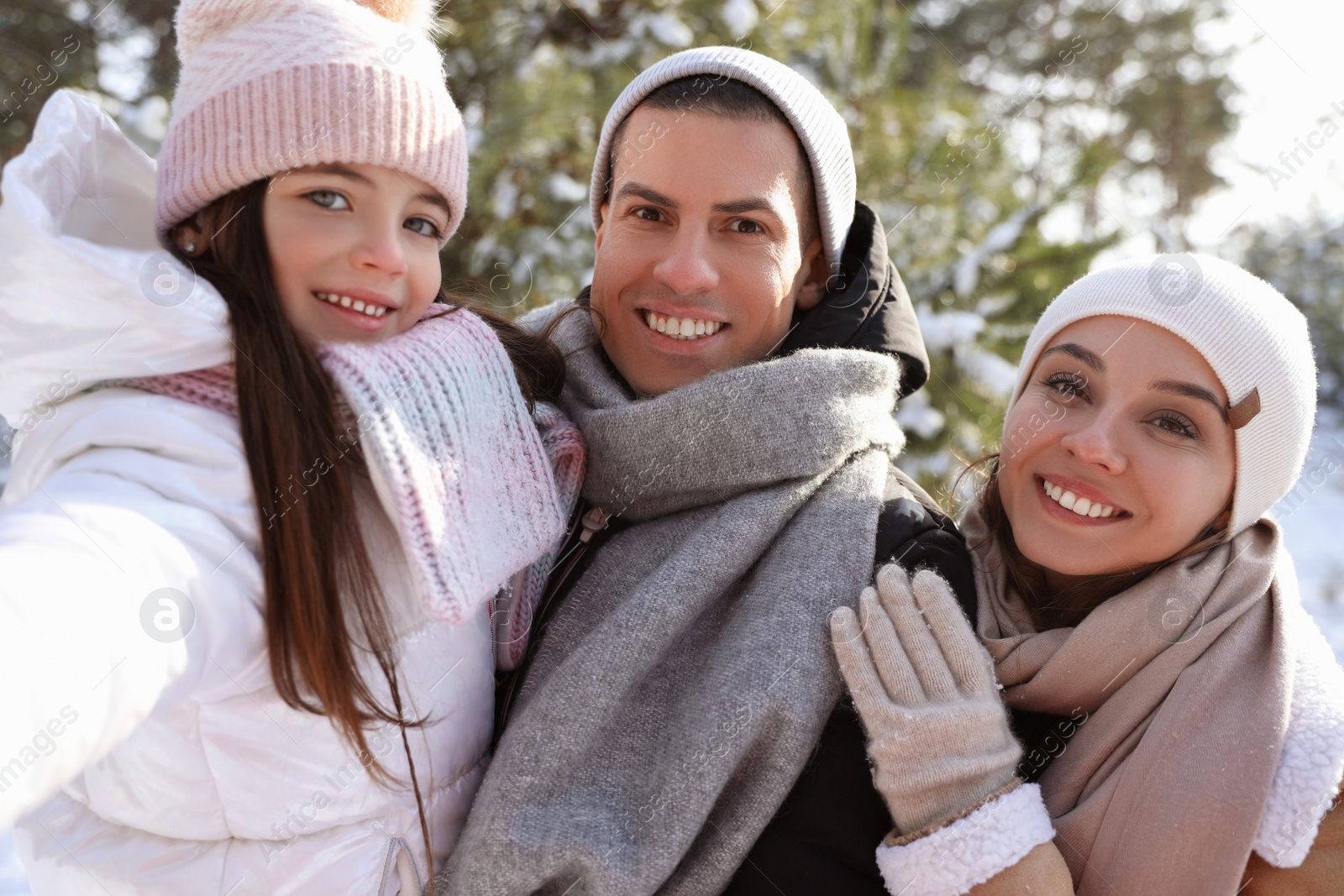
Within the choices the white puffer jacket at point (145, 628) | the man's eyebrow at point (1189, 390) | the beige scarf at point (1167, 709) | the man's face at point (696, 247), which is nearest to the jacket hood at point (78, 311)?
the white puffer jacket at point (145, 628)

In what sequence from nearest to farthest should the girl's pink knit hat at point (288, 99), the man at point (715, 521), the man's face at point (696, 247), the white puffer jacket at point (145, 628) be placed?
1. the white puffer jacket at point (145, 628)
2. the girl's pink knit hat at point (288, 99)
3. the man at point (715, 521)
4. the man's face at point (696, 247)

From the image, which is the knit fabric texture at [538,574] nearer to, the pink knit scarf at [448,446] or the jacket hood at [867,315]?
the pink knit scarf at [448,446]

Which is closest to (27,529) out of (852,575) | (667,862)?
(667,862)

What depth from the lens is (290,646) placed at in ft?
4.34

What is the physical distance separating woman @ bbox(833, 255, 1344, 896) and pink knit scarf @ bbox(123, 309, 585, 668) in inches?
23.0

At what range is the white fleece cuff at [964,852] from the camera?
158 cm

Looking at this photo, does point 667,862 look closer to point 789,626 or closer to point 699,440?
point 789,626

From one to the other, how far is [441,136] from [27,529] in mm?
888

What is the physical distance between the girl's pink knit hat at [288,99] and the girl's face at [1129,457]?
1221mm

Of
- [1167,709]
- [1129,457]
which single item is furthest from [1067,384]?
[1167,709]

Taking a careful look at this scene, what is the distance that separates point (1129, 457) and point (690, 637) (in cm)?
84

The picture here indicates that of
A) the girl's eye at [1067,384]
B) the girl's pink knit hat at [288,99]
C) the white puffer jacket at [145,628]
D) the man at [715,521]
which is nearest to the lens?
the white puffer jacket at [145,628]

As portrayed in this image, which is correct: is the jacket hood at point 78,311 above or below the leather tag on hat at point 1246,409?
above

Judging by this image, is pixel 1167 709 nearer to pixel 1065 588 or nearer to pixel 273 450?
pixel 1065 588
